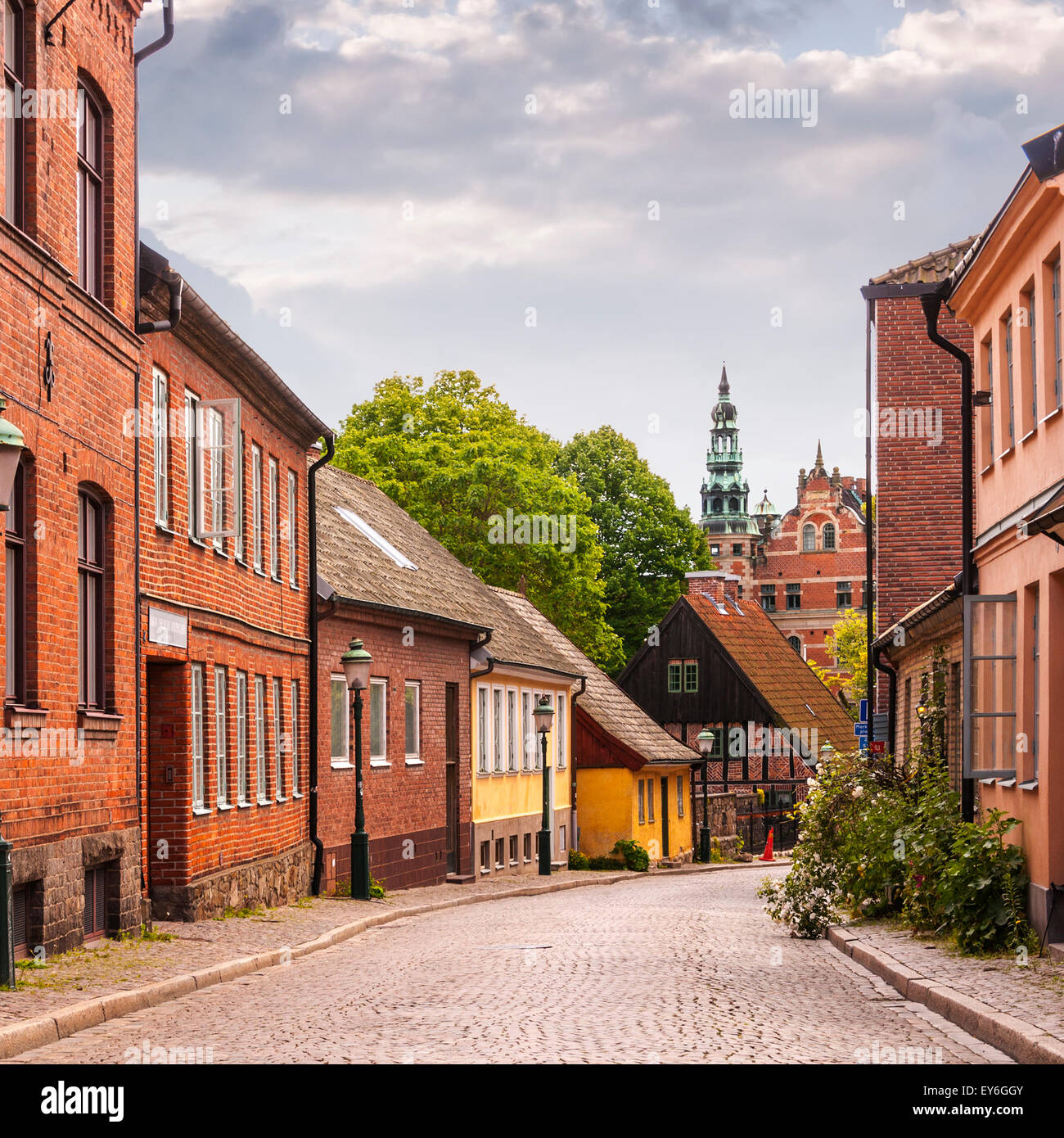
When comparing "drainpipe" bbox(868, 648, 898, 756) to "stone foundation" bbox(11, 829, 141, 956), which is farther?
"drainpipe" bbox(868, 648, 898, 756)

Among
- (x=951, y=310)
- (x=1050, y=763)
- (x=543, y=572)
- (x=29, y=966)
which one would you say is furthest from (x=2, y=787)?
→ (x=543, y=572)

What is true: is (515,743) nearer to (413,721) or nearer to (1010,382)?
(413,721)

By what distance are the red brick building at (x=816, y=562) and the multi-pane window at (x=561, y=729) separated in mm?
58682

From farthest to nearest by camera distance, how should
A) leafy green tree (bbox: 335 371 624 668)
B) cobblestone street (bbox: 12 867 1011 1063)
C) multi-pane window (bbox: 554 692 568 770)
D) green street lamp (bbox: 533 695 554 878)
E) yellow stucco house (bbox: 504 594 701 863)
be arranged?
leafy green tree (bbox: 335 371 624 668) < yellow stucco house (bbox: 504 594 701 863) < multi-pane window (bbox: 554 692 568 770) < green street lamp (bbox: 533 695 554 878) < cobblestone street (bbox: 12 867 1011 1063)

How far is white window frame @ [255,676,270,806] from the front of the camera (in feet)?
68.9

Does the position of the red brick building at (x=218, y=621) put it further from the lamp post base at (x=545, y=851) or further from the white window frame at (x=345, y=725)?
the lamp post base at (x=545, y=851)

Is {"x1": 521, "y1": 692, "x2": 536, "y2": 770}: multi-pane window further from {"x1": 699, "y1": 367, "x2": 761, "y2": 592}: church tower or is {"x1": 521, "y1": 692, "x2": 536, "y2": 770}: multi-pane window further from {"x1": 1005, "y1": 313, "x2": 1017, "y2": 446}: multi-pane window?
{"x1": 699, "y1": 367, "x2": 761, "y2": 592}: church tower

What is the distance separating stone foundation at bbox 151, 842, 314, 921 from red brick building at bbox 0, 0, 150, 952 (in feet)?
5.69

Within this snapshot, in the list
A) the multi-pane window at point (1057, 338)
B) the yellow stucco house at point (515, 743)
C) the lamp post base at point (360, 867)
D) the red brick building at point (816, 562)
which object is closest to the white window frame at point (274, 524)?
the lamp post base at point (360, 867)

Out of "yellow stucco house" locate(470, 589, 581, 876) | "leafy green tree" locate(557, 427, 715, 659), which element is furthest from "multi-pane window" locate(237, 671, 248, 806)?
"leafy green tree" locate(557, 427, 715, 659)

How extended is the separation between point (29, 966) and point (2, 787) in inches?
53.0

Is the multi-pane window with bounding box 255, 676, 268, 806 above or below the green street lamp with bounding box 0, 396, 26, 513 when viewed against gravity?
below

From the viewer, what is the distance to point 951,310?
→ 18.6m

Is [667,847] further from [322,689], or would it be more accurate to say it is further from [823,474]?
[823,474]
